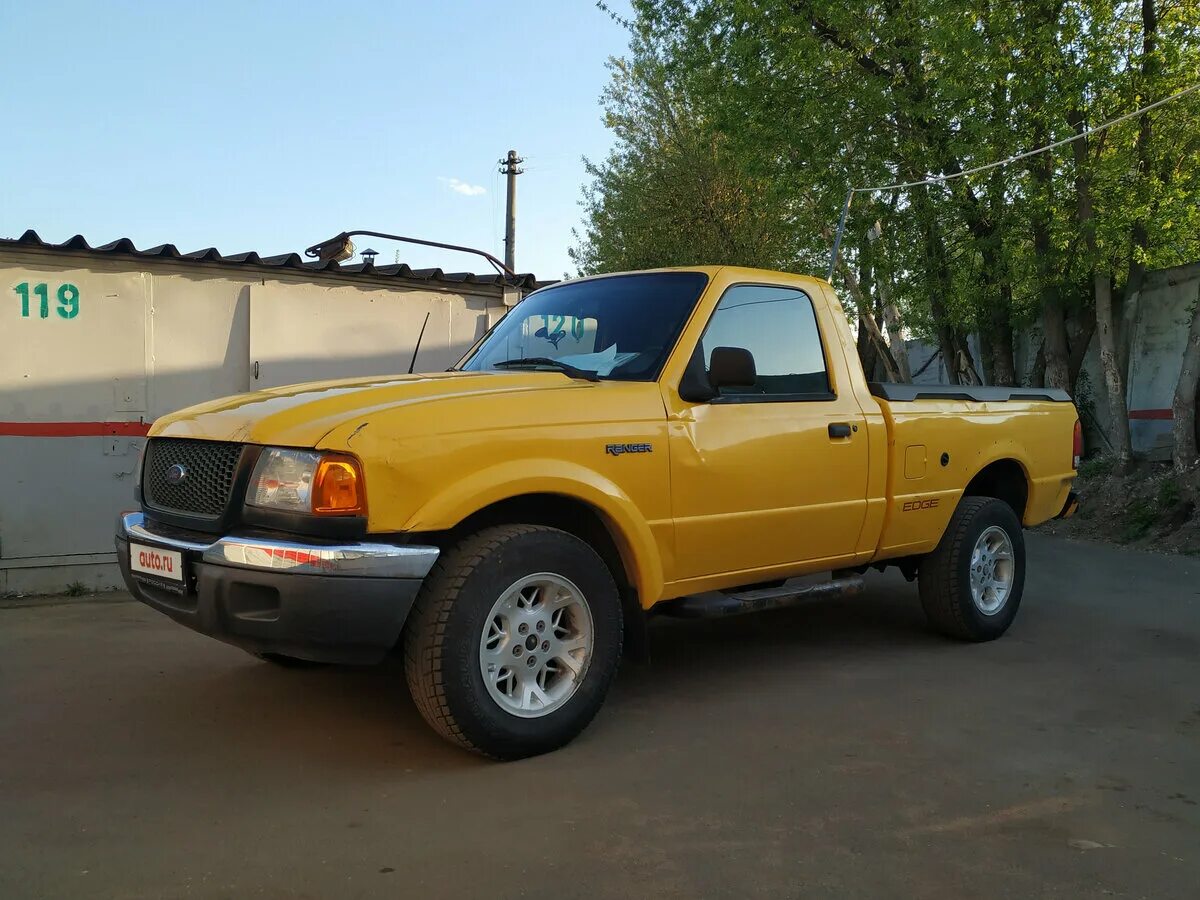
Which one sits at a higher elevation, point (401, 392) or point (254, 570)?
point (401, 392)

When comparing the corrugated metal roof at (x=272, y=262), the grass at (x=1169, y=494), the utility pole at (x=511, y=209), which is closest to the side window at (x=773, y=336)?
the corrugated metal roof at (x=272, y=262)

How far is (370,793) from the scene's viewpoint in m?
3.48

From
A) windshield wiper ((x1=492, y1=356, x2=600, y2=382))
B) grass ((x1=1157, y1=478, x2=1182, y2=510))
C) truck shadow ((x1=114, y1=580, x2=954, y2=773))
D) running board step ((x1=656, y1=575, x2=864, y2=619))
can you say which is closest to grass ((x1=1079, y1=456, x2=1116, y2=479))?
grass ((x1=1157, y1=478, x2=1182, y2=510))

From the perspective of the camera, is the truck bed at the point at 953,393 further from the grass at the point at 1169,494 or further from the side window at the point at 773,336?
the grass at the point at 1169,494

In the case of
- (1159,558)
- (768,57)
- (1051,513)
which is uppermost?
(768,57)

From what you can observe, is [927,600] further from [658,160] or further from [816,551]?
→ [658,160]

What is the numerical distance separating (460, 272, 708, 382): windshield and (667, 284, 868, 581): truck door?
0.64ft

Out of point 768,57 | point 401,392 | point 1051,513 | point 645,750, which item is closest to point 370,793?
point 645,750

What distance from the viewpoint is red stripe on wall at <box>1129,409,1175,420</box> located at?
12.2m

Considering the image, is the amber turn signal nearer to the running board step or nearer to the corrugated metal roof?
the running board step

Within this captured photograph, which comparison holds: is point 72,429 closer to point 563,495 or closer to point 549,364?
point 549,364

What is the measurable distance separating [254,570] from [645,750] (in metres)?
1.63

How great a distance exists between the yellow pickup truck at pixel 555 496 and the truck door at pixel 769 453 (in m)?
0.01

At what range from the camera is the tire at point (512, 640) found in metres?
3.57
